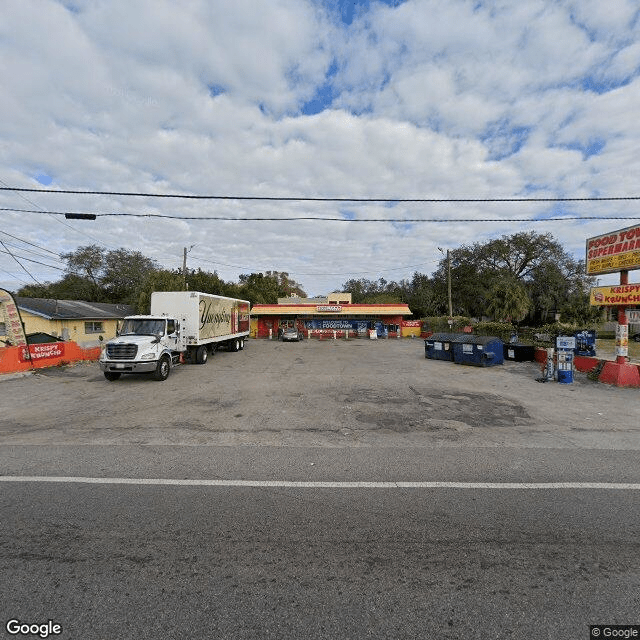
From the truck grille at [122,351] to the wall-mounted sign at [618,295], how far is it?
52.1ft

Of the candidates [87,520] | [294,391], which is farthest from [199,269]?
[87,520]

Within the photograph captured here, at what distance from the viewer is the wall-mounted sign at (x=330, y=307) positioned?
37031 mm

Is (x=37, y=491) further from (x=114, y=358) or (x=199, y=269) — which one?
(x=199, y=269)

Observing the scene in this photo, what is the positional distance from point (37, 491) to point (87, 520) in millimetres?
1180

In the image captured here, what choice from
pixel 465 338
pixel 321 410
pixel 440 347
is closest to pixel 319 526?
pixel 321 410

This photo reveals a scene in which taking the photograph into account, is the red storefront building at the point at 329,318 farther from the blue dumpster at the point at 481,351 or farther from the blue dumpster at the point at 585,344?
the blue dumpster at the point at 481,351

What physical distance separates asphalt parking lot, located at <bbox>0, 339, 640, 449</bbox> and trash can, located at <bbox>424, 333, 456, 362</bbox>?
12.2ft

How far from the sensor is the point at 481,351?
52.5ft

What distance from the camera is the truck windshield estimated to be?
13219 millimetres

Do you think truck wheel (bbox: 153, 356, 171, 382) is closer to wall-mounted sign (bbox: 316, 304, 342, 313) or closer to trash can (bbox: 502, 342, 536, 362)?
trash can (bbox: 502, 342, 536, 362)

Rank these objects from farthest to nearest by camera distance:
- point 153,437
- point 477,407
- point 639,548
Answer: point 477,407 → point 153,437 → point 639,548

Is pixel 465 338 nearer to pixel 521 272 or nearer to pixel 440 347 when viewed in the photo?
pixel 440 347

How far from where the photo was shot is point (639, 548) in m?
3.14

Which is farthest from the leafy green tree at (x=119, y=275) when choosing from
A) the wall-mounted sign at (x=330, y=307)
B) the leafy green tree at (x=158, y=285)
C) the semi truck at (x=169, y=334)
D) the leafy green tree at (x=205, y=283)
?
the semi truck at (x=169, y=334)
